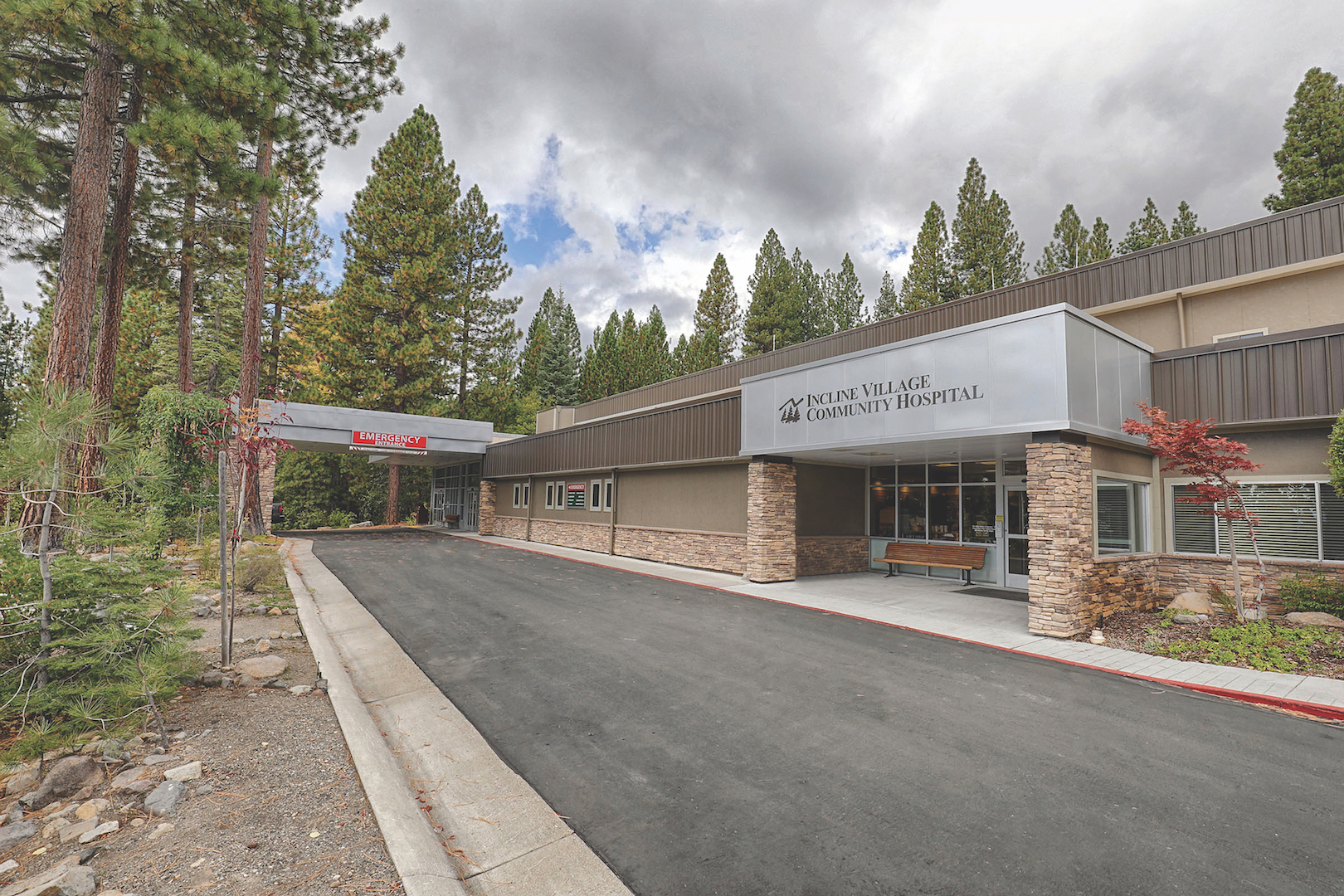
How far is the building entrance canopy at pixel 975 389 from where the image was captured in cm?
881

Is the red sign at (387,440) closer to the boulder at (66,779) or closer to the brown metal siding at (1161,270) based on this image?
the brown metal siding at (1161,270)

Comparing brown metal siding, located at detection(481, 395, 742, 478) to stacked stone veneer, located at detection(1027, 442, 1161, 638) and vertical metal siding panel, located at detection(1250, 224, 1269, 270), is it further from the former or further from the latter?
vertical metal siding panel, located at detection(1250, 224, 1269, 270)

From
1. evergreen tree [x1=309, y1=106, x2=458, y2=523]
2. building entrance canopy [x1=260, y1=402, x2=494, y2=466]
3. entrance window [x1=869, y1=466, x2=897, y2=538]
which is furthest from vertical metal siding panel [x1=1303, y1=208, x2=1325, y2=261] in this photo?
evergreen tree [x1=309, y1=106, x2=458, y2=523]

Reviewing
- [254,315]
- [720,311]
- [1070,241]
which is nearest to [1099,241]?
[1070,241]

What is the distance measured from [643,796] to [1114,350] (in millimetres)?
10419

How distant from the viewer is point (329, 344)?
31.7 metres

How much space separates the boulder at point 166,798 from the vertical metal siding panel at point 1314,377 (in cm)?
1416

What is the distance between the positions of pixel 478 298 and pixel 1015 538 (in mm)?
34247

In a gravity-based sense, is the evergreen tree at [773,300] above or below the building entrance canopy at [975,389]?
above

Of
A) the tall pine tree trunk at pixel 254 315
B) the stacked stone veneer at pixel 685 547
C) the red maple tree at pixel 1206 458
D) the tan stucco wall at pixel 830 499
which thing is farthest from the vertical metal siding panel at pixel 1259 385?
the tall pine tree trunk at pixel 254 315

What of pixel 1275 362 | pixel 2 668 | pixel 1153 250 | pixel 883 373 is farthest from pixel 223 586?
pixel 1153 250

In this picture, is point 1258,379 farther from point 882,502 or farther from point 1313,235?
point 882,502

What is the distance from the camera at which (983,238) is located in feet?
102

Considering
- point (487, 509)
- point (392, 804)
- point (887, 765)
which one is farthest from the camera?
point (487, 509)
